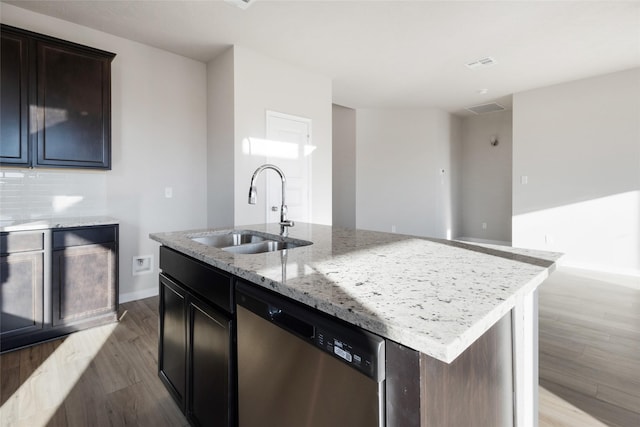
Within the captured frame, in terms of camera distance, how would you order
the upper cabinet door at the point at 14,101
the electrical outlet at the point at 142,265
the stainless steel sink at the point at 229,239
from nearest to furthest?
the stainless steel sink at the point at 229,239 → the upper cabinet door at the point at 14,101 → the electrical outlet at the point at 142,265

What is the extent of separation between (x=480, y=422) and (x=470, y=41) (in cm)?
367

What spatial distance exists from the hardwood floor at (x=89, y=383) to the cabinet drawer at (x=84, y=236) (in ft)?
2.42

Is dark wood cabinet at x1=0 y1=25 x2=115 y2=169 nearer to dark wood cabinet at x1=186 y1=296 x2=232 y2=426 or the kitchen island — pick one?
the kitchen island

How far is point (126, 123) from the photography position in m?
3.27

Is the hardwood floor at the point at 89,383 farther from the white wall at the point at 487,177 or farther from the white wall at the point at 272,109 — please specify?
the white wall at the point at 487,177

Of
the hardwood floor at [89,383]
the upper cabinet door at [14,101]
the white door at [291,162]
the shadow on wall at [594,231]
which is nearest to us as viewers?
the hardwood floor at [89,383]

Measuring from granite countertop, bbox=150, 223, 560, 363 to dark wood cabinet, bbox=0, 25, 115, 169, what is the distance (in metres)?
2.00

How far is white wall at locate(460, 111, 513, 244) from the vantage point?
6.34 meters

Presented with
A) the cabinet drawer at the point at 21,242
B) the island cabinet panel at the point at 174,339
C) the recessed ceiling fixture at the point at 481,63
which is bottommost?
the island cabinet panel at the point at 174,339

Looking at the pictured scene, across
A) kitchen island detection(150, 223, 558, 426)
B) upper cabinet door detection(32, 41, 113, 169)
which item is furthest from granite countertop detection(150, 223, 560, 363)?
upper cabinet door detection(32, 41, 113, 169)

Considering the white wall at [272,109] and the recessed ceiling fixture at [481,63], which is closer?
the white wall at [272,109]

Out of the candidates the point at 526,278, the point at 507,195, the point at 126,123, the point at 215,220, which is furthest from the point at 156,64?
the point at 507,195

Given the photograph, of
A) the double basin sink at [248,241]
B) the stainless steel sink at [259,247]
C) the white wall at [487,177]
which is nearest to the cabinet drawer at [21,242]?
the double basin sink at [248,241]

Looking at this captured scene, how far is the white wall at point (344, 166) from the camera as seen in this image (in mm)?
6074
